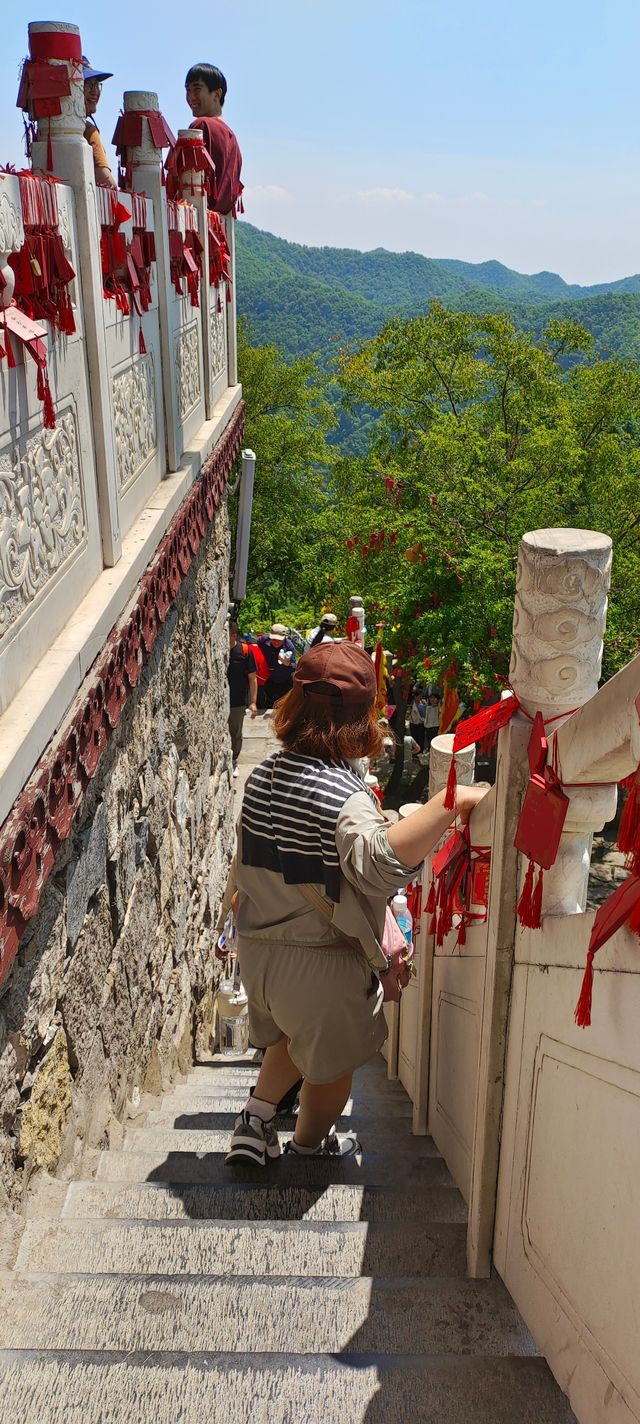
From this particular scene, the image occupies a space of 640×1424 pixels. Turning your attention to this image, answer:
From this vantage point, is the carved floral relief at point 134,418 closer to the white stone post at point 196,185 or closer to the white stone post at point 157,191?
the white stone post at point 157,191

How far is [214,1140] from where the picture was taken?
3.49m

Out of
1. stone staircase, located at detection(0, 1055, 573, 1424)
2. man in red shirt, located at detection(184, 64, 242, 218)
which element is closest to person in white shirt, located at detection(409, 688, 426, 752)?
man in red shirt, located at detection(184, 64, 242, 218)

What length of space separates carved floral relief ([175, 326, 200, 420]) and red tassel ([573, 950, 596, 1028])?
3.99 metres

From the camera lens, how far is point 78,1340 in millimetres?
2014

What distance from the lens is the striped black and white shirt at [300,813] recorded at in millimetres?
2535

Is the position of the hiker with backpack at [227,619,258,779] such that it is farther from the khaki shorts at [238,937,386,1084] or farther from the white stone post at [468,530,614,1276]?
the white stone post at [468,530,614,1276]

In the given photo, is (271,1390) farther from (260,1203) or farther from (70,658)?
(70,658)

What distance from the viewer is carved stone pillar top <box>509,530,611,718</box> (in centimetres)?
186

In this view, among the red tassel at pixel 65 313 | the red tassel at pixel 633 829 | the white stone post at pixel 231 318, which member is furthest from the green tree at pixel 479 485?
the red tassel at pixel 633 829

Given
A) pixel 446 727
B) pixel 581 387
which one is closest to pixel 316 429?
pixel 581 387

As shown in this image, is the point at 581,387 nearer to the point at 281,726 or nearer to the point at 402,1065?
the point at 402,1065

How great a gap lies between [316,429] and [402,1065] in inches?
1039

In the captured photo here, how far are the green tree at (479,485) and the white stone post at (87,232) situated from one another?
9673 millimetres

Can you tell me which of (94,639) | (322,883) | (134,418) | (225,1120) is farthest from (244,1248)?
(134,418)
